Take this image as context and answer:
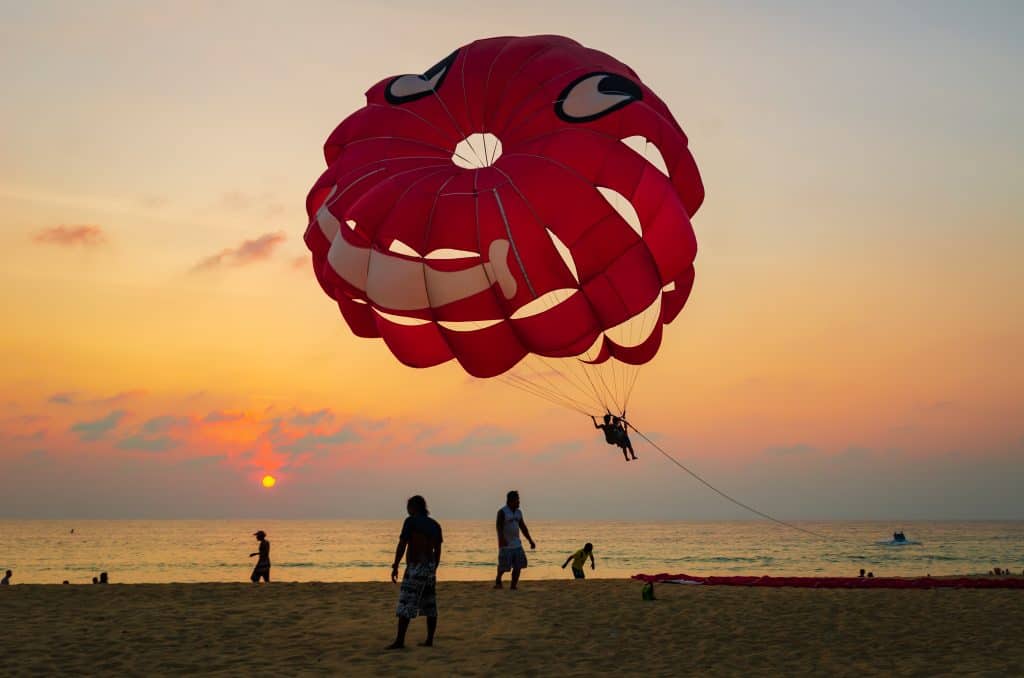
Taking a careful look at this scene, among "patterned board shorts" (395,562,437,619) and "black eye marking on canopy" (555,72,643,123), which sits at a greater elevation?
"black eye marking on canopy" (555,72,643,123)

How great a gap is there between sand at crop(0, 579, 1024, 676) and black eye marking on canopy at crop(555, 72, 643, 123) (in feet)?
22.8

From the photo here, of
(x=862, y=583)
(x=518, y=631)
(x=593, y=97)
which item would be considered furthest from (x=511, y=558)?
(x=593, y=97)

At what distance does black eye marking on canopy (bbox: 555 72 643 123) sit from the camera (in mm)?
13727

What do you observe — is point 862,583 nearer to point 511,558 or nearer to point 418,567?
point 511,558

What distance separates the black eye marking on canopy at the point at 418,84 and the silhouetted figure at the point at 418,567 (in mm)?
7396

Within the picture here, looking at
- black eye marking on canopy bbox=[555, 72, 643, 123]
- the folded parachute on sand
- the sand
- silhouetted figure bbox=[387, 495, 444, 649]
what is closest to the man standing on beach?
the sand

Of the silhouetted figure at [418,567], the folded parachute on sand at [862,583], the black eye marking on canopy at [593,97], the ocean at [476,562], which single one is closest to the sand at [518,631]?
the silhouetted figure at [418,567]

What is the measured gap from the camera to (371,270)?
1328 cm

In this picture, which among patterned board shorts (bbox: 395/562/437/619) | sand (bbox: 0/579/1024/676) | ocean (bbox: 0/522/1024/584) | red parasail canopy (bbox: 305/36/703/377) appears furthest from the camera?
ocean (bbox: 0/522/1024/584)

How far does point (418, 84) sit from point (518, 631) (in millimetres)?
8676

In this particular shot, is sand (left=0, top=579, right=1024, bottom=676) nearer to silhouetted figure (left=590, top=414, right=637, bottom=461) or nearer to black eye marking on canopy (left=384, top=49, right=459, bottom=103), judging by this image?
silhouetted figure (left=590, top=414, right=637, bottom=461)

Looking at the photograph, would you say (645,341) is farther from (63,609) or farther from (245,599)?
(63,609)

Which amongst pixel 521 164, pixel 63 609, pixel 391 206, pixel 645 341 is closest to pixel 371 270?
pixel 391 206

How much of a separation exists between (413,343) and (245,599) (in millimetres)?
4433
